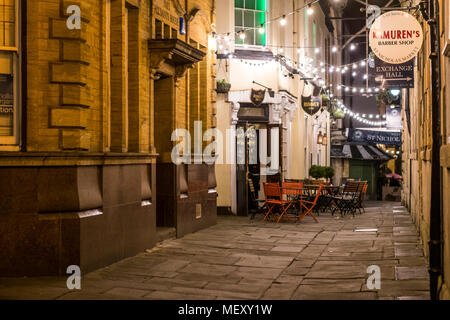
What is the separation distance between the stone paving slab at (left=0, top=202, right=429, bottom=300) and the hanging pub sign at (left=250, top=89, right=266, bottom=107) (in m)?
4.90

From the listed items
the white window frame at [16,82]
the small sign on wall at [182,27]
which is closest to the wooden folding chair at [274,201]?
the small sign on wall at [182,27]

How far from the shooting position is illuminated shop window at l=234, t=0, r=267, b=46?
56.0ft

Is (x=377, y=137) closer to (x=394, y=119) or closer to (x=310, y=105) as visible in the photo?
(x=394, y=119)

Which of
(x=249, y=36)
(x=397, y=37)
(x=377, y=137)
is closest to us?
(x=397, y=37)

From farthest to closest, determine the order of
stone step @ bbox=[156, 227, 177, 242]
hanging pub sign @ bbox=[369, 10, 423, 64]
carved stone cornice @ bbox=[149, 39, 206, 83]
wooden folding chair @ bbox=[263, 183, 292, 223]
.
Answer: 1. wooden folding chair @ bbox=[263, 183, 292, 223]
2. stone step @ bbox=[156, 227, 177, 242]
3. carved stone cornice @ bbox=[149, 39, 206, 83]
4. hanging pub sign @ bbox=[369, 10, 423, 64]

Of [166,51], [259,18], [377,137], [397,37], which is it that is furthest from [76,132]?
[377,137]

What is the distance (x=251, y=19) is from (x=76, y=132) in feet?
35.6

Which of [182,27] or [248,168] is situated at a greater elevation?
[182,27]

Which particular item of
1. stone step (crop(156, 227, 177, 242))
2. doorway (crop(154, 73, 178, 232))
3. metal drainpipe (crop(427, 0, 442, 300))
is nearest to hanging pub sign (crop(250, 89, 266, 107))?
doorway (crop(154, 73, 178, 232))

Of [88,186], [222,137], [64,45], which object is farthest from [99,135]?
[222,137]

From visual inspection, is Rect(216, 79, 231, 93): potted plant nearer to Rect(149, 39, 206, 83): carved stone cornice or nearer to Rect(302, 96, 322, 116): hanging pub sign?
Rect(302, 96, 322, 116): hanging pub sign

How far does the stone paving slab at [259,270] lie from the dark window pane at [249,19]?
7378 millimetres

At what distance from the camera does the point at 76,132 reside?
7664mm

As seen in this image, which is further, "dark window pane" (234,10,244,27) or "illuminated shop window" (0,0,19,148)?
"dark window pane" (234,10,244,27)
